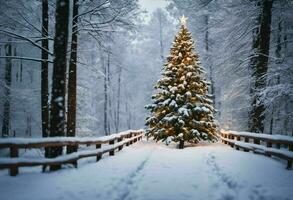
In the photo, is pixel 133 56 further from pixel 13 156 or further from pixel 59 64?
pixel 13 156

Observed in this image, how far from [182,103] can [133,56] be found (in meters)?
41.3

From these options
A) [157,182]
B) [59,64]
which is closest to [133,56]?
[59,64]

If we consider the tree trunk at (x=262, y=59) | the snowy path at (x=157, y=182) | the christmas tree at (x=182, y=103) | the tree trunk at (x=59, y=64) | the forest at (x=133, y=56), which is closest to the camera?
the snowy path at (x=157, y=182)

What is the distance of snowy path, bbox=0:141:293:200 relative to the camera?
654cm

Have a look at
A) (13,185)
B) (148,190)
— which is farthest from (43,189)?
(148,190)

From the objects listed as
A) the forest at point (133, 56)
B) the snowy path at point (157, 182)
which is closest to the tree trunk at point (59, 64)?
the forest at point (133, 56)

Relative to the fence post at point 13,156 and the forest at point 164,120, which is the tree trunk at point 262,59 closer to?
the forest at point 164,120

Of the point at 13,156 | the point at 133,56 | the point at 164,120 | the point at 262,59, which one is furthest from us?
the point at 133,56

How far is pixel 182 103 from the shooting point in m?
18.2

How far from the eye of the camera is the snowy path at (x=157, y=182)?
6.54 metres

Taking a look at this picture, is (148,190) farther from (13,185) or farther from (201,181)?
(13,185)

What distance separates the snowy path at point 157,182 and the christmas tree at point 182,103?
702 cm

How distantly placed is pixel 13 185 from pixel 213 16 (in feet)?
90.2

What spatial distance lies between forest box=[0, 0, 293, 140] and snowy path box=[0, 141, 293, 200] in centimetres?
219
